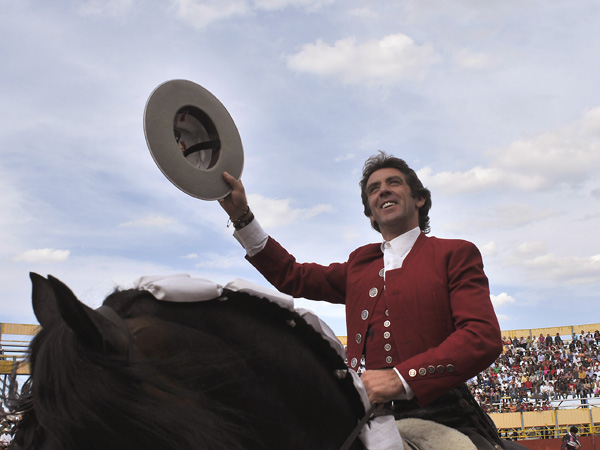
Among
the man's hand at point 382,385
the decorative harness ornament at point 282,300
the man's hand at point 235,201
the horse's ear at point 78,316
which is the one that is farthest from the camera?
the man's hand at point 235,201

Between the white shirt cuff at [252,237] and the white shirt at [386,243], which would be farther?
the white shirt cuff at [252,237]

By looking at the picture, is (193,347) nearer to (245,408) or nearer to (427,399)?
(245,408)

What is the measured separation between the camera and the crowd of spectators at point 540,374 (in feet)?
74.5

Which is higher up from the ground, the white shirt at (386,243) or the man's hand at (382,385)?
the white shirt at (386,243)

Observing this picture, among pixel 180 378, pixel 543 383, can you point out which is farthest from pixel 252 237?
pixel 543 383

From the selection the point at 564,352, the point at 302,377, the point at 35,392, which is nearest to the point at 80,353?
the point at 35,392

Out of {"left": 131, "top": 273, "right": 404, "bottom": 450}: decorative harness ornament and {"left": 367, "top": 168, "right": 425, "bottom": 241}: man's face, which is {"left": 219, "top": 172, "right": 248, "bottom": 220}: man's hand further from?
{"left": 131, "top": 273, "right": 404, "bottom": 450}: decorative harness ornament

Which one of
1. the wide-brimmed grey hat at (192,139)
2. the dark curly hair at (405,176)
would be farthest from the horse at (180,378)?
the dark curly hair at (405,176)

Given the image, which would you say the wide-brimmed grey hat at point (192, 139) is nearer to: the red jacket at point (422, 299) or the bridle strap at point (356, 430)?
the red jacket at point (422, 299)

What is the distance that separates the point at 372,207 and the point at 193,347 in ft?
5.47

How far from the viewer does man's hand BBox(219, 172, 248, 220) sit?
2540 millimetres

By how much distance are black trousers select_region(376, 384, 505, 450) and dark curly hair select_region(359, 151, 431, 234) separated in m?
1.03

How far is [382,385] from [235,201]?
1118 millimetres

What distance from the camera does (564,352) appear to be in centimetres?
2561
